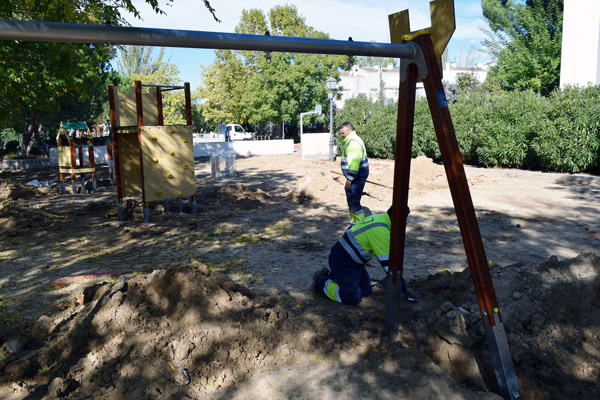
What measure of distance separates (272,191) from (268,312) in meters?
10.3

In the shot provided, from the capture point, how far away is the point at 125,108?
11078 mm

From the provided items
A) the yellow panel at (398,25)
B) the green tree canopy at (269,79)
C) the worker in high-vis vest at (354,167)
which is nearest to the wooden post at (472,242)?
the yellow panel at (398,25)

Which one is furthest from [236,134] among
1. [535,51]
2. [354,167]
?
[354,167]

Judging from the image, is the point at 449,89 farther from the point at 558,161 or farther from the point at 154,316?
the point at 154,316

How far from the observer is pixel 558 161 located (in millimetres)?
16828

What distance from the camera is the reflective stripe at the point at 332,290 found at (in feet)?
16.7

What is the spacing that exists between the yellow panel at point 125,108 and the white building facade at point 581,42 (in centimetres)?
1951

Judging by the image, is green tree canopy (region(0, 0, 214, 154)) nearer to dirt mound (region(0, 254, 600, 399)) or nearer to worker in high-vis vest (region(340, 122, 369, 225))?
worker in high-vis vest (region(340, 122, 369, 225))

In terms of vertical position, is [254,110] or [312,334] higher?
[254,110]

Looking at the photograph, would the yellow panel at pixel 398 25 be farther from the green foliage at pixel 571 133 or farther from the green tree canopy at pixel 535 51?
the green tree canopy at pixel 535 51

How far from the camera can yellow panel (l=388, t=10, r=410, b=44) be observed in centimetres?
384

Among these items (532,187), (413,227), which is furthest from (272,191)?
(532,187)

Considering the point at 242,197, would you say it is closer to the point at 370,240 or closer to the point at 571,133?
the point at 370,240

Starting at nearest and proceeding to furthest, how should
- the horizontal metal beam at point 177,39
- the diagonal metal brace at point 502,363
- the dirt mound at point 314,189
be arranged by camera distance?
the horizontal metal beam at point 177,39, the diagonal metal brace at point 502,363, the dirt mound at point 314,189
